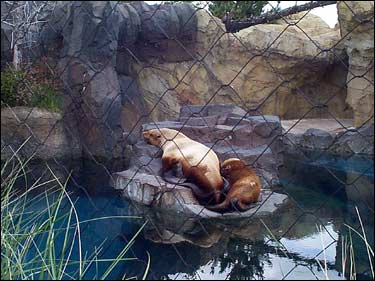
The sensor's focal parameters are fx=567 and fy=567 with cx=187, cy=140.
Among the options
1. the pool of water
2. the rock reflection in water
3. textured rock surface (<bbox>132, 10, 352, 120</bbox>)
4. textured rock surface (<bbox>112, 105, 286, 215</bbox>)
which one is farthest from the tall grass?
textured rock surface (<bbox>132, 10, 352, 120</bbox>)

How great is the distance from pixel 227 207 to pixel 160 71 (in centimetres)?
293

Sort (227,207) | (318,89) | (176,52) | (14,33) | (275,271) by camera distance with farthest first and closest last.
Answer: (318,89)
(176,52)
(14,33)
(227,207)
(275,271)

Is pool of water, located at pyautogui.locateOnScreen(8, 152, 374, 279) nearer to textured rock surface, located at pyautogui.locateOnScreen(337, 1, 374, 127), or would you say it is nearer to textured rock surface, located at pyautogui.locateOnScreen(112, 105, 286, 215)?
textured rock surface, located at pyautogui.locateOnScreen(112, 105, 286, 215)

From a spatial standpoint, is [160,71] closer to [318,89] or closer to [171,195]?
[318,89]

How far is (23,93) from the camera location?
327 centimetres

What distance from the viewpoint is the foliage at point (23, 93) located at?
Result: 9.98 feet

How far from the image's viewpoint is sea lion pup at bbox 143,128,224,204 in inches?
87.9

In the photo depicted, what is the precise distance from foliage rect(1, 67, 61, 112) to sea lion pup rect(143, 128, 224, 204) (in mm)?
834

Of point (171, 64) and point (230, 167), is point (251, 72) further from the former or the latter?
point (230, 167)

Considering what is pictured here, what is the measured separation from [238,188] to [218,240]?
0.30 meters

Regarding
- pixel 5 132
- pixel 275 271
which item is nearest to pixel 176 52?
pixel 5 132

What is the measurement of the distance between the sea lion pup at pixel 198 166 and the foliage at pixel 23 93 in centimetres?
83

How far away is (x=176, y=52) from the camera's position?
457 centimetres

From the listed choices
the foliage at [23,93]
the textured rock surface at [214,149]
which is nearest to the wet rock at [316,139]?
the textured rock surface at [214,149]
